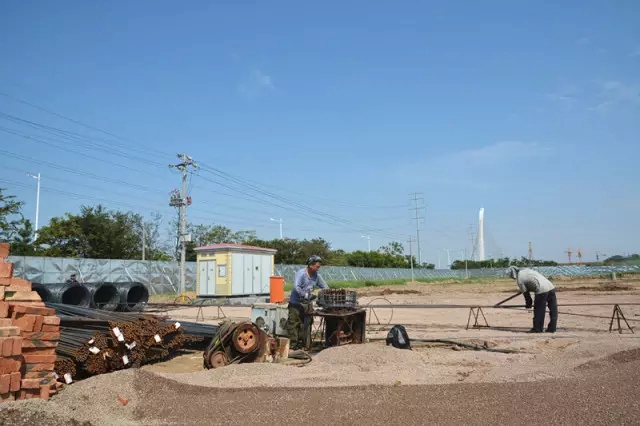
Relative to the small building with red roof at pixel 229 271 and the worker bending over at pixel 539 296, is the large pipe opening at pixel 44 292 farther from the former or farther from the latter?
the worker bending over at pixel 539 296

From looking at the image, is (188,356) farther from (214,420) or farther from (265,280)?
(265,280)

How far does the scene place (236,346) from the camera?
856 cm

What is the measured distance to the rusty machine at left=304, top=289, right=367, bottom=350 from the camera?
31.9 ft

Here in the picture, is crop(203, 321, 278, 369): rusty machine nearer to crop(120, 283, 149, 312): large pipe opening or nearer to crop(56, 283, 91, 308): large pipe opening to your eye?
crop(120, 283, 149, 312): large pipe opening

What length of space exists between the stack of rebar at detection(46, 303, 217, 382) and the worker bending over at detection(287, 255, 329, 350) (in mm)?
1871

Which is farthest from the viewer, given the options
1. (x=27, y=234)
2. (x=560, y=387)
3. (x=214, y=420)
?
(x=27, y=234)

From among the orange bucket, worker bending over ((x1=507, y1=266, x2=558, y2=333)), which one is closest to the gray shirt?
worker bending over ((x1=507, y1=266, x2=558, y2=333))

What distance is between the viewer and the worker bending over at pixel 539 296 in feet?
40.1

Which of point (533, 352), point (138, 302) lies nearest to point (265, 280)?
point (138, 302)

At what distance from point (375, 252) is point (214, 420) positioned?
88.7 meters

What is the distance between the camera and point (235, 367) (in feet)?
25.9

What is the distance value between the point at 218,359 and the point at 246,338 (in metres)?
0.57

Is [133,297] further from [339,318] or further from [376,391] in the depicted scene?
[376,391]

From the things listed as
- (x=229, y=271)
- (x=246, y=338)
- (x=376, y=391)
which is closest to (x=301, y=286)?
(x=246, y=338)
